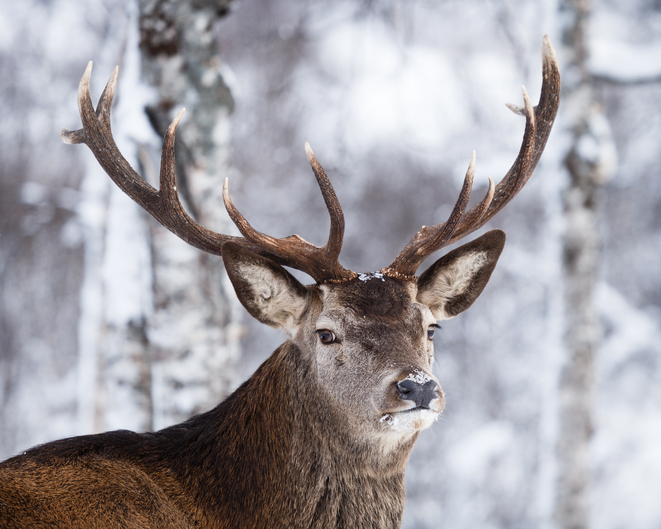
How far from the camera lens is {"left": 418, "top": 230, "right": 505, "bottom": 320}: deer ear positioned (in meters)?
3.31

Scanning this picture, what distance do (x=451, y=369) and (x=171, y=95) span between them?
10.5 metres

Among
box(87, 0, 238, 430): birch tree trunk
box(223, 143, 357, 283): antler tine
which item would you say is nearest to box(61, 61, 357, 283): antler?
box(223, 143, 357, 283): antler tine

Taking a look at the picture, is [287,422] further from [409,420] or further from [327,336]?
[409,420]

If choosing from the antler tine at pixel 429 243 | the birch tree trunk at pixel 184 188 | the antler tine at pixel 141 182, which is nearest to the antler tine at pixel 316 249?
the antler tine at pixel 141 182

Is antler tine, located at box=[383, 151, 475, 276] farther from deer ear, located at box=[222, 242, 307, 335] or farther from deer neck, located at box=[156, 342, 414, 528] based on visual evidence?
deer neck, located at box=[156, 342, 414, 528]

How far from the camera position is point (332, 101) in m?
12.9

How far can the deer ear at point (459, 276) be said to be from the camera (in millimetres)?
3314

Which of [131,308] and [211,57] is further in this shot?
[131,308]

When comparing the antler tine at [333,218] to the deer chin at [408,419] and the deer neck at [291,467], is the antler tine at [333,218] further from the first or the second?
the deer chin at [408,419]

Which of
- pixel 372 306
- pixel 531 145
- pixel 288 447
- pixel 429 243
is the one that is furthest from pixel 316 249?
pixel 531 145

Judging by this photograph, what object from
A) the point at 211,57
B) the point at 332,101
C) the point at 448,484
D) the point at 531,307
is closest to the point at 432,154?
the point at 332,101

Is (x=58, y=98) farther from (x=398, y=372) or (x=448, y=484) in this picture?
(x=398, y=372)

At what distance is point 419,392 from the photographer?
255cm

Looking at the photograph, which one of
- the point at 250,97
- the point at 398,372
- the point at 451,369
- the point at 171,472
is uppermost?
the point at 250,97
